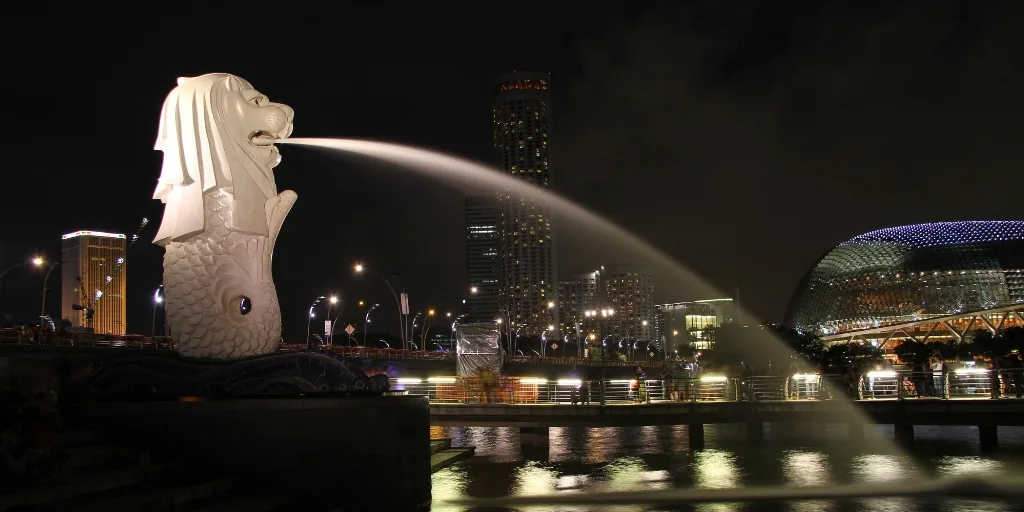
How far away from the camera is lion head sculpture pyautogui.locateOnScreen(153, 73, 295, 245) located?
17.4 meters

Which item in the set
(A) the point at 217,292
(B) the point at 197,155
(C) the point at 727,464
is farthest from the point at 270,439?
(C) the point at 727,464

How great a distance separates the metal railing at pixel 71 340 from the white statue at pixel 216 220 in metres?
25.2

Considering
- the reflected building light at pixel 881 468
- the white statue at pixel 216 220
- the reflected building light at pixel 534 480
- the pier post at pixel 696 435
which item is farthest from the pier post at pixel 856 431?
the white statue at pixel 216 220

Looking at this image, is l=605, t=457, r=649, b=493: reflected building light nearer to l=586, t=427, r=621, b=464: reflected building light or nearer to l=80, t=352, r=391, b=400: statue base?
l=586, t=427, r=621, b=464: reflected building light

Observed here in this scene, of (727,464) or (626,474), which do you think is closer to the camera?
(626,474)

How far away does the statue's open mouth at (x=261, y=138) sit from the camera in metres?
18.1

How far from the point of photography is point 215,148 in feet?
57.2

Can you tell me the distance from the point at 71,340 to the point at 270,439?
37257 millimetres

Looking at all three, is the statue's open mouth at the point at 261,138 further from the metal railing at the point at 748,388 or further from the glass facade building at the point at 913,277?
the glass facade building at the point at 913,277

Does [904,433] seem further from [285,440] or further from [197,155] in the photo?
[197,155]

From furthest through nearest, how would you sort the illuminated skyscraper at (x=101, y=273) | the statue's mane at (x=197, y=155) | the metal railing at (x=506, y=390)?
the illuminated skyscraper at (x=101, y=273) → the metal railing at (x=506, y=390) → the statue's mane at (x=197, y=155)

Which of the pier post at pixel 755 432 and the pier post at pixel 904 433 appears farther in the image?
the pier post at pixel 755 432

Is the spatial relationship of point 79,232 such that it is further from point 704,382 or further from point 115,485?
point 115,485

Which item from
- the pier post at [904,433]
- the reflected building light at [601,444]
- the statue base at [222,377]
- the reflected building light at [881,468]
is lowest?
the reflected building light at [601,444]
